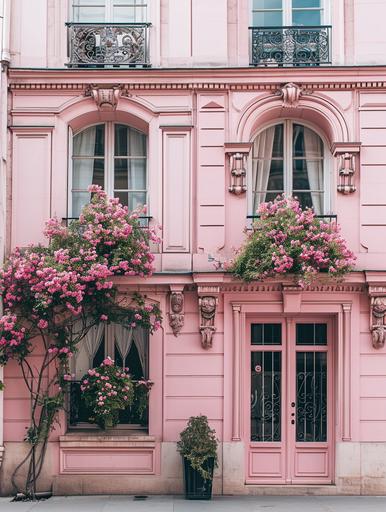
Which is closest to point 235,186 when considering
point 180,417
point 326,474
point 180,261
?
point 180,261

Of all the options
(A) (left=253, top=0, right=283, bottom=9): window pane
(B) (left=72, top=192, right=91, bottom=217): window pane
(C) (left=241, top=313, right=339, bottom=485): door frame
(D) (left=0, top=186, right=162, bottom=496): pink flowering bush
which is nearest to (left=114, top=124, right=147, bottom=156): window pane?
(B) (left=72, top=192, right=91, bottom=217): window pane

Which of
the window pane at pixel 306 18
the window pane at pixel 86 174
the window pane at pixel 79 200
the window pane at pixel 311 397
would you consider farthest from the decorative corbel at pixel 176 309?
the window pane at pixel 306 18

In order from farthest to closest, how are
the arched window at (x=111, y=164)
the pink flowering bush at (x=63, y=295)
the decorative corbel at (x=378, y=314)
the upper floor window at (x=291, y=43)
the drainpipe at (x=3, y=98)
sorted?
the arched window at (x=111, y=164) < the upper floor window at (x=291, y=43) < the drainpipe at (x=3, y=98) < the decorative corbel at (x=378, y=314) < the pink flowering bush at (x=63, y=295)

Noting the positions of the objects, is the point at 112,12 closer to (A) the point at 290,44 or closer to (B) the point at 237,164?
(A) the point at 290,44

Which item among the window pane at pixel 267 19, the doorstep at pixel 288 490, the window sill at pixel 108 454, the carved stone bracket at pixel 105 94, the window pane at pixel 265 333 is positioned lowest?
the doorstep at pixel 288 490

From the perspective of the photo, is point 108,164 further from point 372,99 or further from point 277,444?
point 277,444

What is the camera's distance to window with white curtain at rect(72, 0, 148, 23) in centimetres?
1611

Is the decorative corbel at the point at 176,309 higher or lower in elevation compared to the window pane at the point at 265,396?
higher

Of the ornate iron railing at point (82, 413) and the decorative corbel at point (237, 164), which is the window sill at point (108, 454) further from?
the decorative corbel at point (237, 164)

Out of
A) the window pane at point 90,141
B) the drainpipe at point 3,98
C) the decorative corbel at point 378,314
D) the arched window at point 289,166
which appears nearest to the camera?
the decorative corbel at point 378,314

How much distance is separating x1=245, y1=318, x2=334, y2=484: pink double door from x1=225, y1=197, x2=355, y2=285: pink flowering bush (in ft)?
4.81

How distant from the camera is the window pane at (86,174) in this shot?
16.1m

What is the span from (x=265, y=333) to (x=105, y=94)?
493 cm

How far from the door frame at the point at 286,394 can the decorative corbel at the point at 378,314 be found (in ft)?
2.28
